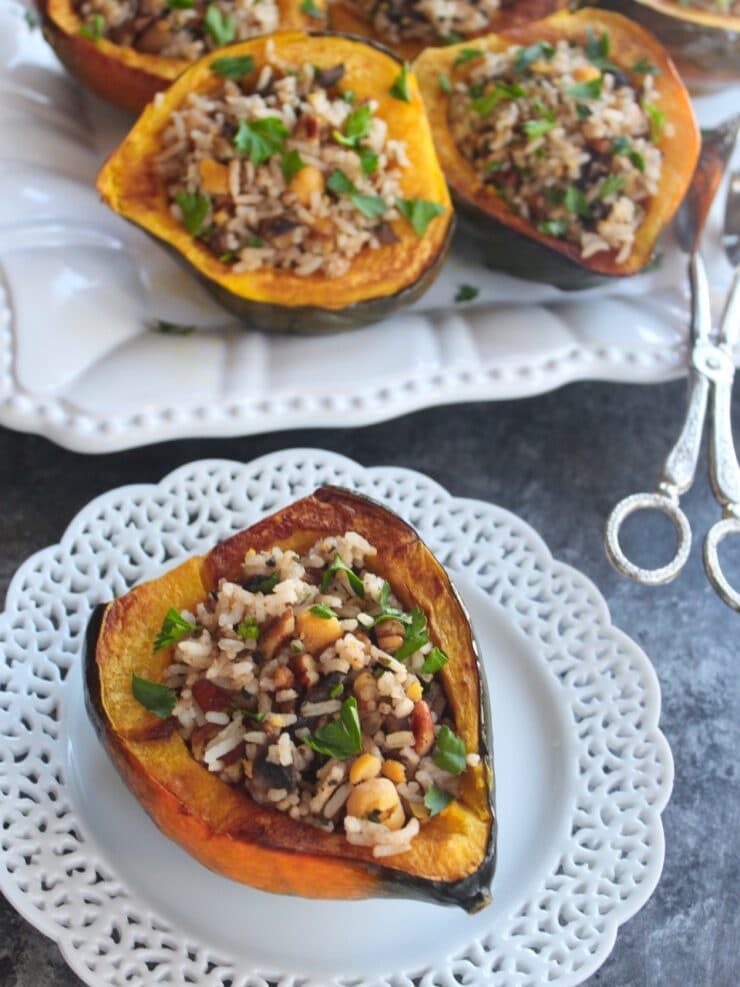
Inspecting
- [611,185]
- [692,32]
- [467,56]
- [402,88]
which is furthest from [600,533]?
[692,32]

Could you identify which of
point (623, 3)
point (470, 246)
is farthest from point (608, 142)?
point (623, 3)

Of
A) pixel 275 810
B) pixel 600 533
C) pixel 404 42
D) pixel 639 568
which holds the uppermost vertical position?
pixel 404 42

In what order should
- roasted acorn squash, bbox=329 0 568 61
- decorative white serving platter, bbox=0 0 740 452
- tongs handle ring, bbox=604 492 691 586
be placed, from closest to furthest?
tongs handle ring, bbox=604 492 691 586 < decorative white serving platter, bbox=0 0 740 452 < roasted acorn squash, bbox=329 0 568 61

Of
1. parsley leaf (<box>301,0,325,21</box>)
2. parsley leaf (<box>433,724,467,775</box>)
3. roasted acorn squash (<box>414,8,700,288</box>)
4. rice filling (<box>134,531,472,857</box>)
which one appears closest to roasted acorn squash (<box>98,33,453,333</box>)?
roasted acorn squash (<box>414,8,700,288</box>)

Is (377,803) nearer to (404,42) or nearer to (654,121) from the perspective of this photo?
(654,121)

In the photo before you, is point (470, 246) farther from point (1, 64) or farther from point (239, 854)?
point (239, 854)

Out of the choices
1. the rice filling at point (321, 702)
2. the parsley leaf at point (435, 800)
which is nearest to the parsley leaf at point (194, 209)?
the rice filling at point (321, 702)

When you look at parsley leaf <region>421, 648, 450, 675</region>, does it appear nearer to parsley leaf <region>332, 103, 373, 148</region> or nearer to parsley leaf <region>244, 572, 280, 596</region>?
parsley leaf <region>244, 572, 280, 596</region>
